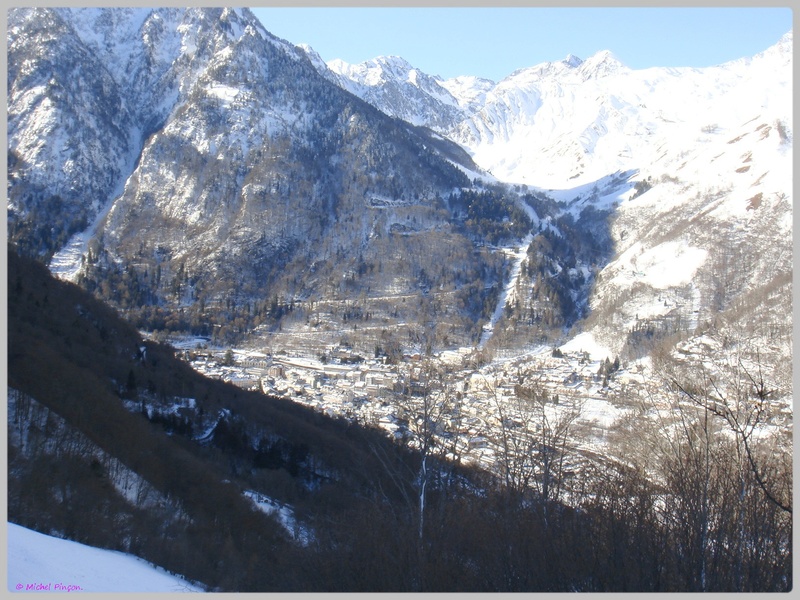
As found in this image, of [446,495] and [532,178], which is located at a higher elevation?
[532,178]

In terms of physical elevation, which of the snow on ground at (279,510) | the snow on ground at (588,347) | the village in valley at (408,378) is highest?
the snow on ground at (588,347)

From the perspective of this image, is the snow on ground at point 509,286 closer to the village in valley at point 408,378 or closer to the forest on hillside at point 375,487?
the village in valley at point 408,378

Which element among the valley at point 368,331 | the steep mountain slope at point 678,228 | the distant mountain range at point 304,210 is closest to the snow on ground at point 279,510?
the valley at point 368,331

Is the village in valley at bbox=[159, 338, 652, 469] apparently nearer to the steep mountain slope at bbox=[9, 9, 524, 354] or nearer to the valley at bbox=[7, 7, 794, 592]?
the valley at bbox=[7, 7, 794, 592]

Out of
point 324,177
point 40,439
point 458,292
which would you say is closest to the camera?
point 40,439

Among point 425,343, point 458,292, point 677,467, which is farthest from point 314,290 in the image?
point 677,467

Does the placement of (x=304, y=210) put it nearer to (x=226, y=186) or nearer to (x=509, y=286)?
(x=226, y=186)

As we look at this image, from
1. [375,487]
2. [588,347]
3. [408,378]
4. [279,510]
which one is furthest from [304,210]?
[375,487]

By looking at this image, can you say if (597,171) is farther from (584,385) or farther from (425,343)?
(584,385)

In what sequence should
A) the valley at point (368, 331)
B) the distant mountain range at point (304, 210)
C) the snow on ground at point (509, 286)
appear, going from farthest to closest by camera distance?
the distant mountain range at point (304, 210)
the snow on ground at point (509, 286)
the valley at point (368, 331)

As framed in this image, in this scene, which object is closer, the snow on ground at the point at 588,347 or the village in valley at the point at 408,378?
the village in valley at the point at 408,378

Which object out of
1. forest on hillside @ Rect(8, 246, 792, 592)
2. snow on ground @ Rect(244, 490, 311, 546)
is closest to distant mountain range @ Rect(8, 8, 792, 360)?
forest on hillside @ Rect(8, 246, 792, 592)
